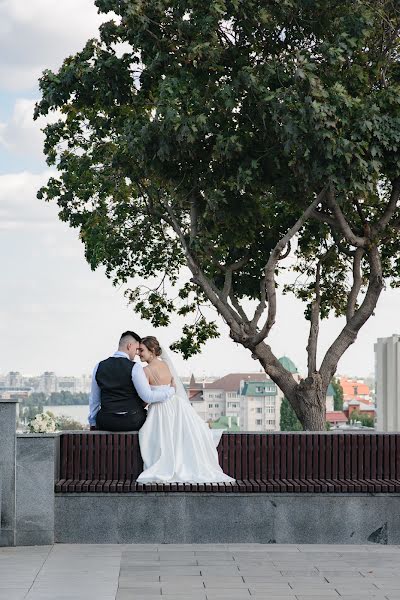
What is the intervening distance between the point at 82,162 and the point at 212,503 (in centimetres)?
1358

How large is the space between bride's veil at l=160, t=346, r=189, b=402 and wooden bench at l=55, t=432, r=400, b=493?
25.4 inches

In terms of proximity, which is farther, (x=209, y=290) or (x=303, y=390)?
(x=303, y=390)

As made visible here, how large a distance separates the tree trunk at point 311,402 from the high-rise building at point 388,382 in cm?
2065

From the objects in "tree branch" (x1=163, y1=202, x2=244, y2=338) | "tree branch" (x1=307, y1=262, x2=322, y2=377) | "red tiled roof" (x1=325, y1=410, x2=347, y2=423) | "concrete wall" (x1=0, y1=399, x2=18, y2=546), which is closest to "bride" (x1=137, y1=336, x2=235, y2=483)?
"concrete wall" (x1=0, y1=399, x2=18, y2=546)

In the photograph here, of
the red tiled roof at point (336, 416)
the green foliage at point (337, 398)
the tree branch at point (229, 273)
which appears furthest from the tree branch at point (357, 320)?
the green foliage at point (337, 398)

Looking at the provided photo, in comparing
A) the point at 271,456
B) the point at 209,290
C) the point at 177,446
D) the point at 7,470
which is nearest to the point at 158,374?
the point at 177,446

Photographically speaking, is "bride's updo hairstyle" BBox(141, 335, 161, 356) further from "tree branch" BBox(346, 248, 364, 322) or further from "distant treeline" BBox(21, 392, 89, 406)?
"distant treeline" BBox(21, 392, 89, 406)

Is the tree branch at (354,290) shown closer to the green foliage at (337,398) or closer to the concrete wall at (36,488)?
the concrete wall at (36,488)

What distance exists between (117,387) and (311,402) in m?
9.79

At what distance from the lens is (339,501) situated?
11289 mm

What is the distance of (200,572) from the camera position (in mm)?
9344

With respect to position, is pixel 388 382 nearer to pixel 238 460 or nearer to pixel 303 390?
pixel 303 390

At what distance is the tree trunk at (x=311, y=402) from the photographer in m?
21.3

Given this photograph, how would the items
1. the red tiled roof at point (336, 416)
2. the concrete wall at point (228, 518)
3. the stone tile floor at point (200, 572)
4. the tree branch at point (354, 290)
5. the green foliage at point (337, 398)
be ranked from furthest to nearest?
the green foliage at point (337, 398) < the red tiled roof at point (336, 416) < the tree branch at point (354, 290) < the concrete wall at point (228, 518) < the stone tile floor at point (200, 572)
